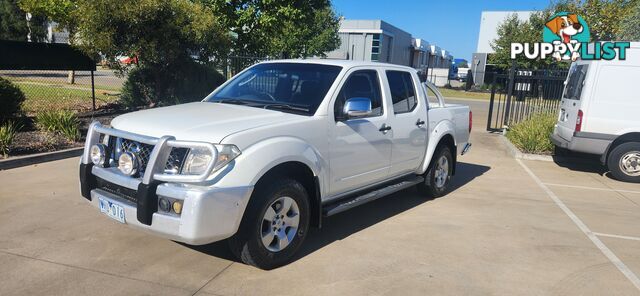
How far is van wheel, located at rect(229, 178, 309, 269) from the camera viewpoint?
12.5ft

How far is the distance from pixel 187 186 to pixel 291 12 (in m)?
11.5

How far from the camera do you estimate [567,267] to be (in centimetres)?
450

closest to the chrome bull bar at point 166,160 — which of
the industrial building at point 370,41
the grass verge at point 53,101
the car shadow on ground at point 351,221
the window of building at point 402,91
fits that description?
the car shadow on ground at point 351,221

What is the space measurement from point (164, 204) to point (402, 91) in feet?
11.0

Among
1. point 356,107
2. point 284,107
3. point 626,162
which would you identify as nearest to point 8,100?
point 284,107

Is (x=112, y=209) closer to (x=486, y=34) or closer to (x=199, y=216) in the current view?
(x=199, y=216)

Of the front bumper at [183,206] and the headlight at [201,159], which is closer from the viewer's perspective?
the front bumper at [183,206]

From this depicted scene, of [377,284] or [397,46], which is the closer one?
[377,284]

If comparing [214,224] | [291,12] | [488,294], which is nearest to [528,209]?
[488,294]

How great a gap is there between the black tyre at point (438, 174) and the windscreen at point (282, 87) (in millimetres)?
2270

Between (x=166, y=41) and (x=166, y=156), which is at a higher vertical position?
(x=166, y=41)

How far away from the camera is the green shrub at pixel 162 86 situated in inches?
484

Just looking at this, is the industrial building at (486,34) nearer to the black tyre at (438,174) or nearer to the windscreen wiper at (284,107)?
the black tyre at (438,174)

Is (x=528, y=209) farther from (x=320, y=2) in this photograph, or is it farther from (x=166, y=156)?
(x=320, y=2)
